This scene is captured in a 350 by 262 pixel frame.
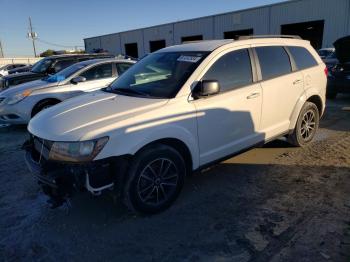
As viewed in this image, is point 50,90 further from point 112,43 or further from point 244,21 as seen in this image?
point 112,43

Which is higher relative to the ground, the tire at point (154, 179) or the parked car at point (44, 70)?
the parked car at point (44, 70)

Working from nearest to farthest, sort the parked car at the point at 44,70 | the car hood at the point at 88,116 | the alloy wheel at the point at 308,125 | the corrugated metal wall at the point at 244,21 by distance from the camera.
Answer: the car hood at the point at 88,116, the alloy wheel at the point at 308,125, the parked car at the point at 44,70, the corrugated metal wall at the point at 244,21

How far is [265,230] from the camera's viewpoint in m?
3.25

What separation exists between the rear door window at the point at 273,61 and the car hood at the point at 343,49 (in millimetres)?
5383

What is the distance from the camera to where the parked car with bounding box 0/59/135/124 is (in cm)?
739

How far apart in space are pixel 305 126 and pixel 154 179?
10.6ft

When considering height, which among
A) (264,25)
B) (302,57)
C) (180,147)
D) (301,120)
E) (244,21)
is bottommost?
(301,120)

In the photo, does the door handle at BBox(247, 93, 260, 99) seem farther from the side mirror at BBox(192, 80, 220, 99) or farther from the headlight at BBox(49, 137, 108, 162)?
the headlight at BBox(49, 137, 108, 162)

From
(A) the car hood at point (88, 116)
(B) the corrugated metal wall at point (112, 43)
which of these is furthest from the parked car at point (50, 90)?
(B) the corrugated metal wall at point (112, 43)

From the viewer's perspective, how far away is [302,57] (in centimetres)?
537

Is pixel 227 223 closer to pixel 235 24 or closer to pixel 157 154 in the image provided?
pixel 157 154

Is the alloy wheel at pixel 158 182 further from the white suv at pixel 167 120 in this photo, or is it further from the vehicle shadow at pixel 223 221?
the vehicle shadow at pixel 223 221

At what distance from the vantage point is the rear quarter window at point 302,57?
17.1ft

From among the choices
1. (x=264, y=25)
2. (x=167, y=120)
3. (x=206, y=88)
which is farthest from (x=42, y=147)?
(x=264, y=25)
